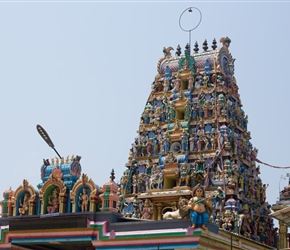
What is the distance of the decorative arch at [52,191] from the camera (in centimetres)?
2980

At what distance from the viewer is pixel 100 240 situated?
2759 centimetres

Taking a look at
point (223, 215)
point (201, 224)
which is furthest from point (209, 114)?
point (201, 224)

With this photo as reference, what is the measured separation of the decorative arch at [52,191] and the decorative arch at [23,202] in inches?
20.0

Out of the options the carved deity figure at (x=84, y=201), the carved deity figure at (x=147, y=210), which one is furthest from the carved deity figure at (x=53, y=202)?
the carved deity figure at (x=147, y=210)

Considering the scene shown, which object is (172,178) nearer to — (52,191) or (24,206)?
(52,191)

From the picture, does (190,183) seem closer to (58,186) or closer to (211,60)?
(211,60)

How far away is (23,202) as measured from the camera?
103 feet

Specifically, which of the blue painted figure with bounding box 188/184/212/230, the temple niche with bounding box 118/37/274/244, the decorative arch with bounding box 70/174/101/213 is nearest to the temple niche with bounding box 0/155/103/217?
the decorative arch with bounding box 70/174/101/213

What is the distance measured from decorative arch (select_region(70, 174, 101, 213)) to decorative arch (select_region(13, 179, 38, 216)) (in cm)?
239

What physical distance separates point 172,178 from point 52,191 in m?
14.3

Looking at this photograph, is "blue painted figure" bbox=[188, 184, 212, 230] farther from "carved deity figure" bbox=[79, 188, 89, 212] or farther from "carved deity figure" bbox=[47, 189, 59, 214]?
"carved deity figure" bbox=[47, 189, 59, 214]

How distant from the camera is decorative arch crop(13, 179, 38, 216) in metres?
30.8

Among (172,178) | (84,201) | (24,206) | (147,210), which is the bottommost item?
(84,201)

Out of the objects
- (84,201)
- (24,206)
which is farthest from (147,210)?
(84,201)
